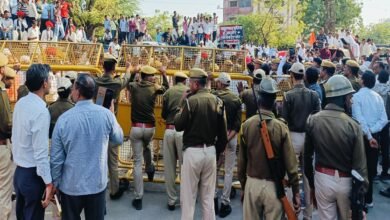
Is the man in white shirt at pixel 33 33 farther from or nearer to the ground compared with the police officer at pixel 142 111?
farther from the ground

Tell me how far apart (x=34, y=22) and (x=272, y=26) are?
2816cm

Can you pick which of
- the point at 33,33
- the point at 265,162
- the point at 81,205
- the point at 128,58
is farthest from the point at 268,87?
the point at 33,33

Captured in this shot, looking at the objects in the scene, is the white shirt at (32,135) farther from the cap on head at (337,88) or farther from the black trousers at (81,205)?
the cap on head at (337,88)

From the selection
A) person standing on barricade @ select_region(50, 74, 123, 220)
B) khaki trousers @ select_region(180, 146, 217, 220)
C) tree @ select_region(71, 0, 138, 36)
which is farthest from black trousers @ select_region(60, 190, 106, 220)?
tree @ select_region(71, 0, 138, 36)

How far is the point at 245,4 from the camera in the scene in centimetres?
7525

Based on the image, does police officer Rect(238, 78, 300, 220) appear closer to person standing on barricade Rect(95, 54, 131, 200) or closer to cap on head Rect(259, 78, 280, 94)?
cap on head Rect(259, 78, 280, 94)

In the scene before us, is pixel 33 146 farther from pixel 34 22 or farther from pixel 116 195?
pixel 34 22

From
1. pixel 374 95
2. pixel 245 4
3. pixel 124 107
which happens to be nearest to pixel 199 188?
pixel 124 107

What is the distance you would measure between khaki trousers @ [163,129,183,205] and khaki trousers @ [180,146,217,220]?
1.07 m

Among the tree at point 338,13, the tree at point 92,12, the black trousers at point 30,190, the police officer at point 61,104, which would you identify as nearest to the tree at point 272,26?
the tree at point 92,12

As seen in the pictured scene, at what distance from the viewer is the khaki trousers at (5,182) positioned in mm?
Result: 4562

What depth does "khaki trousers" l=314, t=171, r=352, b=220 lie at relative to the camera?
3.94m

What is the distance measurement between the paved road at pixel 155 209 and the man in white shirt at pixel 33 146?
1908 mm

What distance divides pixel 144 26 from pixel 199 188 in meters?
21.1
